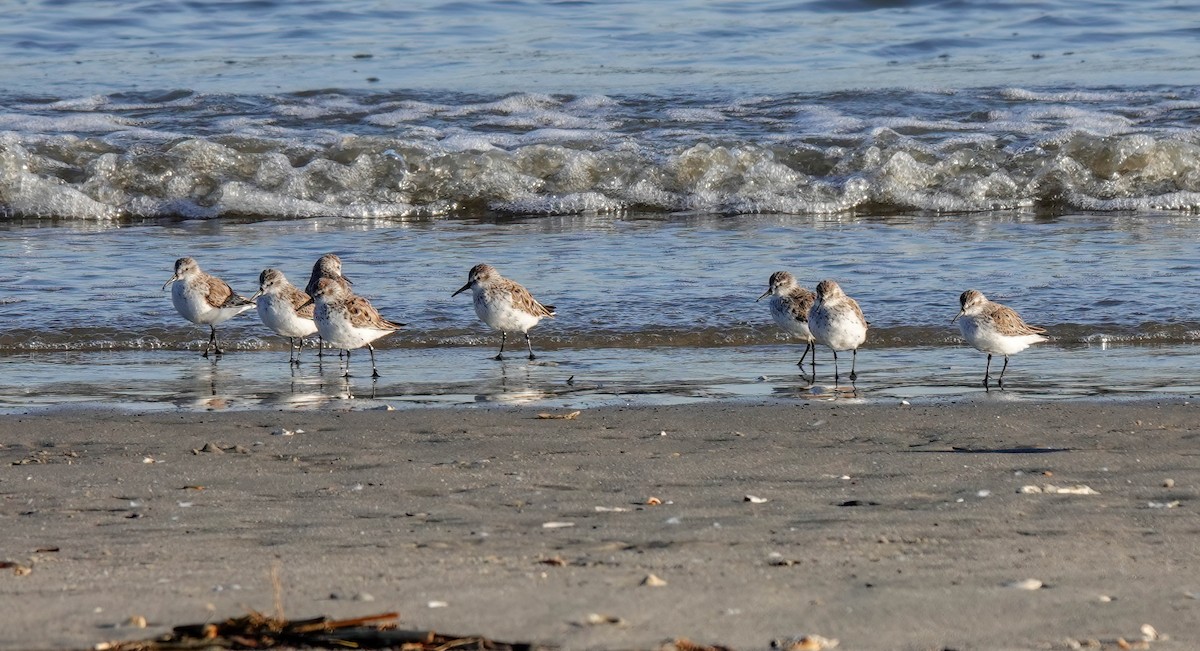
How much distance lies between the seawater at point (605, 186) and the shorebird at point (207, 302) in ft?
0.66

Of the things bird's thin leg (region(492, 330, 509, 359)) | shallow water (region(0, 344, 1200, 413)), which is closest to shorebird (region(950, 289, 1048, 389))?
shallow water (region(0, 344, 1200, 413))

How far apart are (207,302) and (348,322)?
3.72ft

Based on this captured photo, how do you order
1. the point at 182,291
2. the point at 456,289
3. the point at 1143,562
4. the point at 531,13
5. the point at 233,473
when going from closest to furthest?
1. the point at 1143,562
2. the point at 233,473
3. the point at 182,291
4. the point at 456,289
5. the point at 531,13

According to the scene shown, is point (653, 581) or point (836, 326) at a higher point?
point (836, 326)

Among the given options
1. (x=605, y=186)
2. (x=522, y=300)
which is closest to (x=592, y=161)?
(x=605, y=186)

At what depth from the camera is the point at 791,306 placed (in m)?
9.55

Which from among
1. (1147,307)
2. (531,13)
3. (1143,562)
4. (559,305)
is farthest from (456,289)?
(531,13)

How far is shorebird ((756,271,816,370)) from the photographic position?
9477mm

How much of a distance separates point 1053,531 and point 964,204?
10300 millimetres

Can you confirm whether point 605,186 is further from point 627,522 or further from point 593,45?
point 627,522

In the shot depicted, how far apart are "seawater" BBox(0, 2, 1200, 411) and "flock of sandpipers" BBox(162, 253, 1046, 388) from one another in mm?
203

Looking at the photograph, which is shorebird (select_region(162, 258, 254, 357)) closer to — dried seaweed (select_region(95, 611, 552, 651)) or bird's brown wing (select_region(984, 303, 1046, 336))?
bird's brown wing (select_region(984, 303, 1046, 336))

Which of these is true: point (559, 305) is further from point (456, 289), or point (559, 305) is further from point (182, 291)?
point (182, 291)

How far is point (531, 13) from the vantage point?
24.4 meters
